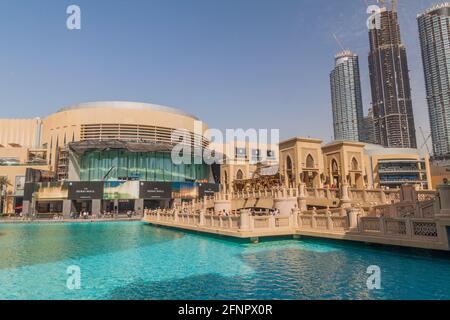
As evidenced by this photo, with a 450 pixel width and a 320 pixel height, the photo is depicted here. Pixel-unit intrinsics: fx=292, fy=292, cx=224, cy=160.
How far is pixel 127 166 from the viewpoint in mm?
64500

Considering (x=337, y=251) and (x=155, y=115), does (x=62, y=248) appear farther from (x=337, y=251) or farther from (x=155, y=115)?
(x=155, y=115)

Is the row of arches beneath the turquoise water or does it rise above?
above

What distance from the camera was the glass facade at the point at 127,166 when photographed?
208 feet

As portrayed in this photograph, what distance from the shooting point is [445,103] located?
120688mm

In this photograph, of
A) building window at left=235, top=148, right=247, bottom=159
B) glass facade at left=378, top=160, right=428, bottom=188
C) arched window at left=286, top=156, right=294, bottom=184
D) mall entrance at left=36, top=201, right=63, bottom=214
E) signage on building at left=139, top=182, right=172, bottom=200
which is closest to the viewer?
arched window at left=286, top=156, right=294, bottom=184

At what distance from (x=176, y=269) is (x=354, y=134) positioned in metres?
164

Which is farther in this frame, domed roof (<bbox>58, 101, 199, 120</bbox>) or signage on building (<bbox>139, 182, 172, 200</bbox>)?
domed roof (<bbox>58, 101, 199, 120</bbox>)

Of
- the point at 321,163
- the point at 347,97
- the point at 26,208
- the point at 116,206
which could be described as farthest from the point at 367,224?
the point at 347,97

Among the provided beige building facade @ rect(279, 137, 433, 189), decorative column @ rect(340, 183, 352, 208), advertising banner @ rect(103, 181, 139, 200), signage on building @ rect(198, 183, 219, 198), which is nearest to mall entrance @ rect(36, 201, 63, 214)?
advertising banner @ rect(103, 181, 139, 200)

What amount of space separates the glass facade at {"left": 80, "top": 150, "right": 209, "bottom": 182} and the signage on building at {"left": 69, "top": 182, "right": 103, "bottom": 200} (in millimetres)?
8272

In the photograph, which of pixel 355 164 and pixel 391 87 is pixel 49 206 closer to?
pixel 355 164

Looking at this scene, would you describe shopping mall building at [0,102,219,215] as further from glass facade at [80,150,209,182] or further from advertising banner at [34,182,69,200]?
advertising banner at [34,182,69,200]

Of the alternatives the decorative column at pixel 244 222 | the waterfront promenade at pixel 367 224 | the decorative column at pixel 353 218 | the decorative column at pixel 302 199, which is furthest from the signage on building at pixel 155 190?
the decorative column at pixel 353 218

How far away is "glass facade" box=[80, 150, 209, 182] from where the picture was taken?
63.5 meters
